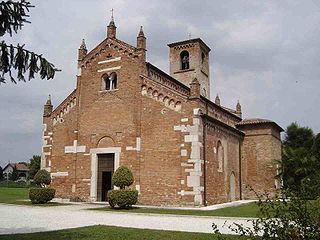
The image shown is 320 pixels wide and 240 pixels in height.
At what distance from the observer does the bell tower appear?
40272 millimetres

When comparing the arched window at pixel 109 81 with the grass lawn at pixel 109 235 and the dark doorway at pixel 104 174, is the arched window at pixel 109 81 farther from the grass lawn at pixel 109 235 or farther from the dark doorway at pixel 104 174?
the grass lawn at pixel 109 235

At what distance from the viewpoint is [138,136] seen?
84.0ft

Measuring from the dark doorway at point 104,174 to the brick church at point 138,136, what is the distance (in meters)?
0.07

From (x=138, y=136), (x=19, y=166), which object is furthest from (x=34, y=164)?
(x=138, y=136)

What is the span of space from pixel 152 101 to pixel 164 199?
6.82 meters

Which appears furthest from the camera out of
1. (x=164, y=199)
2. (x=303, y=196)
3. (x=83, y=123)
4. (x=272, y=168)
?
(x=272, y=168)

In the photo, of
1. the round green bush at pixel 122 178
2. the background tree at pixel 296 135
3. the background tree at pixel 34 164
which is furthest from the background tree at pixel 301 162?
the background tree at pixel 34 164

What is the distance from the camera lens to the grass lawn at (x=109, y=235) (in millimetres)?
10719

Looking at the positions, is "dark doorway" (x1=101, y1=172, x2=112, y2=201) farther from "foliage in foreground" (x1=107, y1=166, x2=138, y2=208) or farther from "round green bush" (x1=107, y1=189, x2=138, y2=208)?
"round green bush" (x1=107, y1=189, x2=138, y2=208)

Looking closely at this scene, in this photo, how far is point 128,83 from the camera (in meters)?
26.8

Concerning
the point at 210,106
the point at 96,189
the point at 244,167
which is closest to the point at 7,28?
the point at 96,189

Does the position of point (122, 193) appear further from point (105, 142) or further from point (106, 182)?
point (105, 142)

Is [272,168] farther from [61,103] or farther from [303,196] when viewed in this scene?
[303,196]

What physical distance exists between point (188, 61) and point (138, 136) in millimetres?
18031
